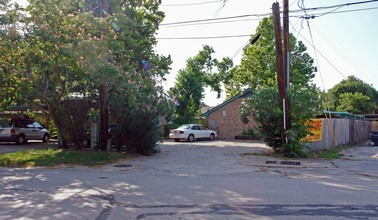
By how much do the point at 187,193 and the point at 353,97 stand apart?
52.6 m

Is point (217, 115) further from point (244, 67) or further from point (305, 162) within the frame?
point (305, 162)

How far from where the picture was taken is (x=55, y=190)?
20.3 feet

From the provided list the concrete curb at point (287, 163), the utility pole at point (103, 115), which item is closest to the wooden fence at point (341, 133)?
the concrete curb at point (287, 163)

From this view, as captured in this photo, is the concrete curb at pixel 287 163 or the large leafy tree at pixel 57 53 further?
the concrete curb at pixel 287 163

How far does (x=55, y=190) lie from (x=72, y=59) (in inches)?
200

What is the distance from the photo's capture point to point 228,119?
2741 cm

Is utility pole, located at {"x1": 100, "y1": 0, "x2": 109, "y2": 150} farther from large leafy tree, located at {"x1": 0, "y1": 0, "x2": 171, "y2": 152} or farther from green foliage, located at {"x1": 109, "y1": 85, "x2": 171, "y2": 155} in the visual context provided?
large leafy tree, located at {"x1": 0, "y1": 0, "x2": 171, "y2": 152}

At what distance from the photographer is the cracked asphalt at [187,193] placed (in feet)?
15.5

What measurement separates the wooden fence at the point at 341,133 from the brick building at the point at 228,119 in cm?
825

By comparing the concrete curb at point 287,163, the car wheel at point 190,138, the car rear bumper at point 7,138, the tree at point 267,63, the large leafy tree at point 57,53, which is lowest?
the concrete curb at point 287,163

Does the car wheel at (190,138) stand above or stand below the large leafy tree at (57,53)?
below

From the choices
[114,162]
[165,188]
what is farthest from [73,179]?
[114,162]

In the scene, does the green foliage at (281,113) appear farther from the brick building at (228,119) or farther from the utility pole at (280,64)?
the brick building at (228,119)

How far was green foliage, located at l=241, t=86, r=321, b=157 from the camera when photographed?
1221 centimetres
